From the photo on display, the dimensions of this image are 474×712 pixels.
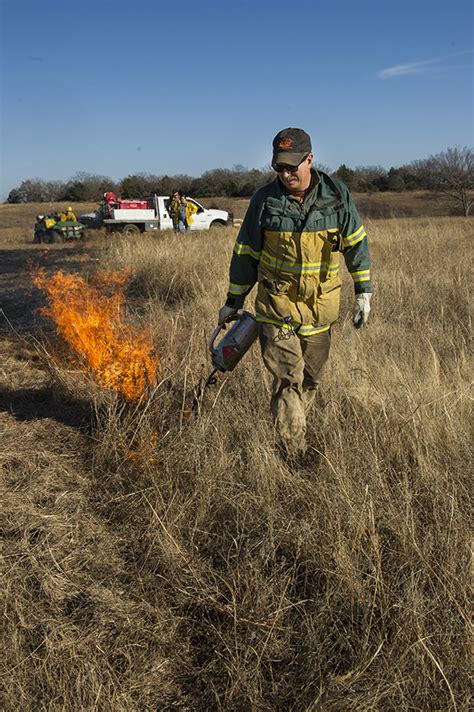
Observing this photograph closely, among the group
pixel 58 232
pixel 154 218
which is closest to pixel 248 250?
pixel 58 232

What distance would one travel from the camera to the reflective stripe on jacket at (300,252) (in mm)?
2912

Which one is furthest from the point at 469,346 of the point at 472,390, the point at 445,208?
the point at 445,208

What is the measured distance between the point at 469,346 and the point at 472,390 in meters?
1.12

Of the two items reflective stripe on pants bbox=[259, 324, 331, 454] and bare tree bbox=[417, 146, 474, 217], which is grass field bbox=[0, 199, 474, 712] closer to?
reflective stripe on pants bbox=[259, 324, 331, 454]

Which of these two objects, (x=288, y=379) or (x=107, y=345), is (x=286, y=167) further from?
(x=107, y=345)

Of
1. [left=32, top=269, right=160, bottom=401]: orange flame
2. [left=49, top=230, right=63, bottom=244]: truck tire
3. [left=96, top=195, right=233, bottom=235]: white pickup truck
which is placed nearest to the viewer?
[left=32, top=269, right=160, bottom=401]: orange flame

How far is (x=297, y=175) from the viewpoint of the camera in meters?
2.86

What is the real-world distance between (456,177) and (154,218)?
1895cm

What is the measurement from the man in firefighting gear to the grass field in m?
0.30

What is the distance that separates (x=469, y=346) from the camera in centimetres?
454

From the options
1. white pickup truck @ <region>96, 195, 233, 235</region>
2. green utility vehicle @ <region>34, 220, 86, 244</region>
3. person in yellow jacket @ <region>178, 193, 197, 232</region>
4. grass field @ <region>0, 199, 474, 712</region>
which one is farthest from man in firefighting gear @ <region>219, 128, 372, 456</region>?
green utility vehicle @ <region>34, 220, 86, 244</region>

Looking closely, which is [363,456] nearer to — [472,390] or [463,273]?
[472,390]

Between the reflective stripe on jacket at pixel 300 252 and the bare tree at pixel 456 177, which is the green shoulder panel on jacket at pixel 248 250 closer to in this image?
the reflective stripe on jacket at pixel 300 252

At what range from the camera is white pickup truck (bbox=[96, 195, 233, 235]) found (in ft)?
64.8
